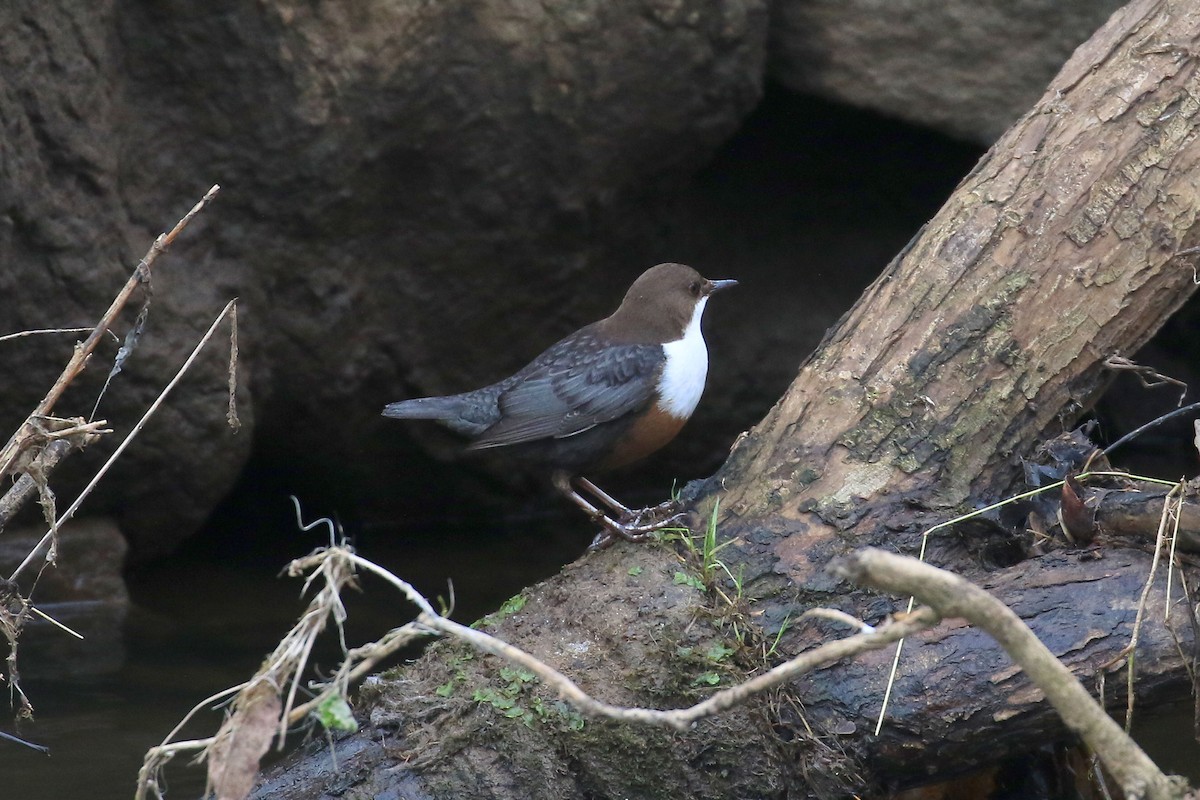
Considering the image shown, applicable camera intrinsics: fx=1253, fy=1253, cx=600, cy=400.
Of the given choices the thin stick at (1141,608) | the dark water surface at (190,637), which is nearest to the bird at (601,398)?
the dark water surface at (190,637)

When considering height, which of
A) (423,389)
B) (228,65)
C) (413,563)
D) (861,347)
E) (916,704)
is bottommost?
(413,563)

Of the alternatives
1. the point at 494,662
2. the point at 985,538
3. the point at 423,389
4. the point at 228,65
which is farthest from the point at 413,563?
the point at 985,538

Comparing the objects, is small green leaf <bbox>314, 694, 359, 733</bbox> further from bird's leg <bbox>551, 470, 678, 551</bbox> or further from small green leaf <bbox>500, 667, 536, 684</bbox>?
bird's leg <bbox>551, 470, 678, 551</bbox>

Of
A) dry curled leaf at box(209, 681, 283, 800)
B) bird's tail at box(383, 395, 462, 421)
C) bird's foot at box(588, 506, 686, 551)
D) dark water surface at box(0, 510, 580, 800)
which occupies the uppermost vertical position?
dry curled leaf at box(209, 681, 283, 800)

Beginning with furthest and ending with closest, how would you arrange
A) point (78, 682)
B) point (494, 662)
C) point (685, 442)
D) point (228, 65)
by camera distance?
point (685, 442), point (228, 65), point (78, 682), point (494, 662)

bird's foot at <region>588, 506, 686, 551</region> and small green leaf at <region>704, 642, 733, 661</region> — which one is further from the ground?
bird's foot at <region>588, 506, 686, 551</region>

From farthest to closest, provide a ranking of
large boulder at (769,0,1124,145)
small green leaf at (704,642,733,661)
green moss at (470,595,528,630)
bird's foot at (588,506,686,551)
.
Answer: large boulder at (769,0,1124,145) < bird's foot at (588,506,686,551) < green moss at (470,595,528,630) < small green leaf at (704,642,733,661)

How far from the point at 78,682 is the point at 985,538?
3.06 m

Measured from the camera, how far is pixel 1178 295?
3.31 metres

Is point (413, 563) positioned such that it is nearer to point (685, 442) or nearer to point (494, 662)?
point (685, 442)

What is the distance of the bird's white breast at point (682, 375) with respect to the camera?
151 inches

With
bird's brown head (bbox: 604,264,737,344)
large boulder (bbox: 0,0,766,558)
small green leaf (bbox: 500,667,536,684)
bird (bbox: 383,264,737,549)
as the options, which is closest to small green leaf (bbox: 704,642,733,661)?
small green leaf (bbox: 500,667,536,684)

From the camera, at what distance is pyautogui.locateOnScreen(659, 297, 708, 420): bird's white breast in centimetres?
385

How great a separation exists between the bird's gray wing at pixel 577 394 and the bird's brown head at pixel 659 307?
12 cm
